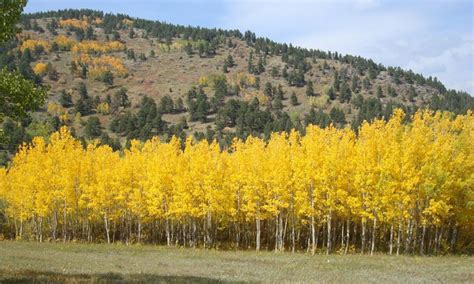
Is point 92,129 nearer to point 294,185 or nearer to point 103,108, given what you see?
point 103,108

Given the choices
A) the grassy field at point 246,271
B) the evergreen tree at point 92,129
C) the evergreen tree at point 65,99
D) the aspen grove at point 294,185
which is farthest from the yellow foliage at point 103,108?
the grassy field at point 246,271

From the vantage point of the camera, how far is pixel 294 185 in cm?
4841

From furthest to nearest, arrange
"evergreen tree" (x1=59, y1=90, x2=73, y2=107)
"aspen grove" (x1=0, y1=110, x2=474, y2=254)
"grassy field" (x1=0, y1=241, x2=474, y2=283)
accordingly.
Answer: "evergreen tree" (x1=59, y1=90, x2=73, y2=107) < "aspen grove" (x1=0, y1=110, x2=474, y2=254) < "grassy field" (x1=0, y1=241, x2=474, y2=283)

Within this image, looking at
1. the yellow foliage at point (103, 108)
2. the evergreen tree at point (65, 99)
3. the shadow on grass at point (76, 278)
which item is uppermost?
the evergreen tree at point (65, 99)

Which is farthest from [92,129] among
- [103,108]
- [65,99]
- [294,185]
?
[294,185]

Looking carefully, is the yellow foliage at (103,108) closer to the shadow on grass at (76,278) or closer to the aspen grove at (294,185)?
the aspen grove at (294,185)

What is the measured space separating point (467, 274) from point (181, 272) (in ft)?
60.1

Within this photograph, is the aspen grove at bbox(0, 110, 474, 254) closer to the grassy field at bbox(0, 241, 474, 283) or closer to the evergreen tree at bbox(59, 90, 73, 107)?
the grassy field at bbox(0, 241, 474, 283)

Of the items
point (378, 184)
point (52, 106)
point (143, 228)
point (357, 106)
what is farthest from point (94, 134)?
point (378, 184)

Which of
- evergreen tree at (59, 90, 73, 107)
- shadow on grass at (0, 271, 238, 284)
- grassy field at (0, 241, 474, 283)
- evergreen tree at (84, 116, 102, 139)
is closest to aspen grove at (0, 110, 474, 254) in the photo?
grassy field at (0, 241, 474, 283)

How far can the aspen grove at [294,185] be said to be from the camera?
4475cm

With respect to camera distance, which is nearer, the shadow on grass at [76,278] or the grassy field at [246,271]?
the shadow on grass at [76,278]

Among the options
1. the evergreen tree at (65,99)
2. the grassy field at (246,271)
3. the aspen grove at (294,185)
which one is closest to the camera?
the grassy field at (246,271)

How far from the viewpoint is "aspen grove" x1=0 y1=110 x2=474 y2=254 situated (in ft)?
147
